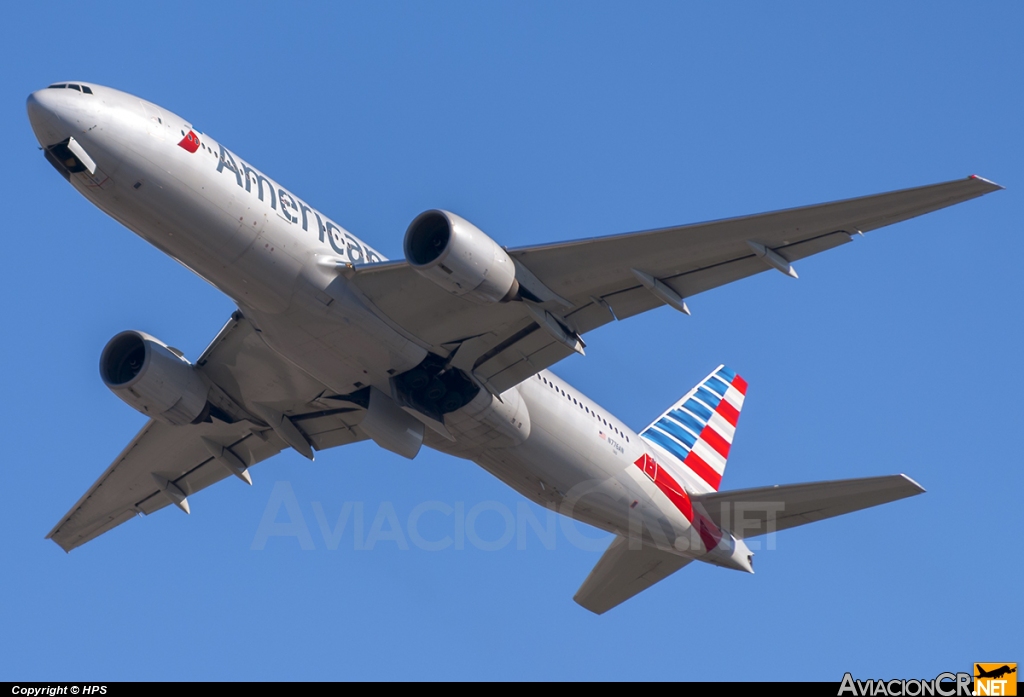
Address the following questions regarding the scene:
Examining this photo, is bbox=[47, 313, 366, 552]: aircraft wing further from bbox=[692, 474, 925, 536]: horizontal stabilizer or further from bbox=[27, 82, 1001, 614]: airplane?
bbox=[692, 474, 925, 536]: horizontal stabilizer

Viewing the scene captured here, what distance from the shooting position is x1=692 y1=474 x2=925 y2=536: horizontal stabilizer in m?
27.4

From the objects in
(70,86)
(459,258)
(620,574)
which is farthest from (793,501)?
(70,86)

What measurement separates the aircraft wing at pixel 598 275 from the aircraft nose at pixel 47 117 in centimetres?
636

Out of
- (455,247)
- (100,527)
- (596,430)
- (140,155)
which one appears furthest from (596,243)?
(100,527)

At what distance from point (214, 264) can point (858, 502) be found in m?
16.2

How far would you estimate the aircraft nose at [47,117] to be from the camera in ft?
73.8

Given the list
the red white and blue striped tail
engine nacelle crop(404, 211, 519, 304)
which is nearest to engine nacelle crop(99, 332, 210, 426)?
engine nacelle crop(404, 211, 519, 304)

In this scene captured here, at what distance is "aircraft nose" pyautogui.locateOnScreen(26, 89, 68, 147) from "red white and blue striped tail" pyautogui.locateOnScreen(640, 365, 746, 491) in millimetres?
17582

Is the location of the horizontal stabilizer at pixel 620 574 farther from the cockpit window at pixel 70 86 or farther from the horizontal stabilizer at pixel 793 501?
the cockpit window at pixel 70 86

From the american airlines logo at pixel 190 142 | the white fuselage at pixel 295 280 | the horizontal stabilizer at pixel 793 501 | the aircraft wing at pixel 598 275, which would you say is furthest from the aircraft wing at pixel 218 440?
the horizontal stabilizer at pixel 793 501

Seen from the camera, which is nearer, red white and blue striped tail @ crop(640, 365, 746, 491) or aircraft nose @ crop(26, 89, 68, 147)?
aircraft nose @ crop(26, 89, 68, 147)

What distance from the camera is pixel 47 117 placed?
22500 mm

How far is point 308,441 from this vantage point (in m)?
31.4

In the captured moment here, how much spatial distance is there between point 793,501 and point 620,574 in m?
5.65
